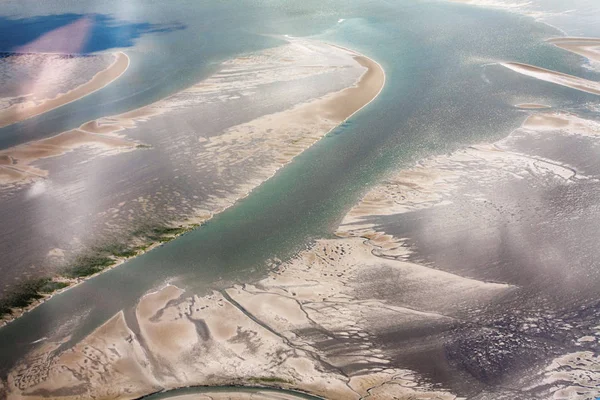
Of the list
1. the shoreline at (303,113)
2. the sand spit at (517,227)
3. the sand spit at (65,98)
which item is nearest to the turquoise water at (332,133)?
the shoreline at (303,113)

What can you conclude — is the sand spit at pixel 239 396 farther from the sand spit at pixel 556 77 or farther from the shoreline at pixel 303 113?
the sand spit at pixel 556 77

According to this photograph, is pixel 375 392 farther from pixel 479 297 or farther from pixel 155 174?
pixel 155 174

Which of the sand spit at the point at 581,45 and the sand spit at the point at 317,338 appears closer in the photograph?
the sand spit at the point at 317,338

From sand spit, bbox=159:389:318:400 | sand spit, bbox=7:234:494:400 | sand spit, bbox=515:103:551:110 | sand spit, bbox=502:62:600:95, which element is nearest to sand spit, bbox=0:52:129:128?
sand spit, bbox=7:234:494:400

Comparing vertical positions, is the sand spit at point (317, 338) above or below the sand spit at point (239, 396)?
above

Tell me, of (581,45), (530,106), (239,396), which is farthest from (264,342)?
(581,45)

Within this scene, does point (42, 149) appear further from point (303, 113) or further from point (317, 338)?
point (317, 338)

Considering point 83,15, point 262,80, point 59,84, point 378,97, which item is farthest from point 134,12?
point 378,97

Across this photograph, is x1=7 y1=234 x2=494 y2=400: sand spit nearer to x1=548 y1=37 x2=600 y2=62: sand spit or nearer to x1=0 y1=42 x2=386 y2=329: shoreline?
x1=0 y1=42 x2=386 y2=329: shoreline
